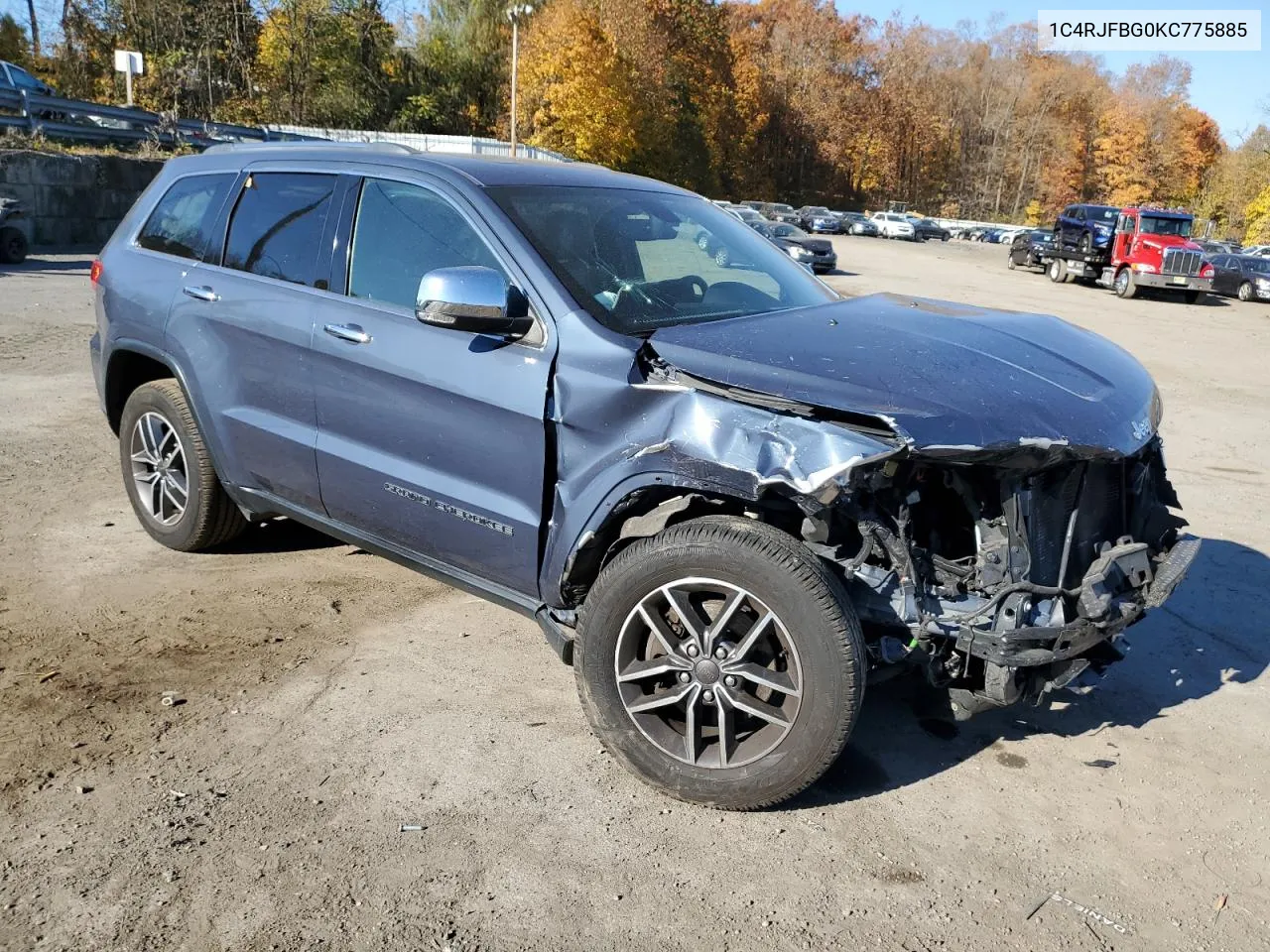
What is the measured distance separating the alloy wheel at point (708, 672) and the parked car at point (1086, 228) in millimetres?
28549

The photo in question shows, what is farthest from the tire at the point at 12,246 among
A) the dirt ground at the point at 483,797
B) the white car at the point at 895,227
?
the white car at the point at 895,227

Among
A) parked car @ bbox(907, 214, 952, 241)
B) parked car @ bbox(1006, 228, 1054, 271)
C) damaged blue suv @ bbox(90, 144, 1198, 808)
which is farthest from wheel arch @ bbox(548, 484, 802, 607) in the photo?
parked car @ bbox(907, 214, 952, 241)

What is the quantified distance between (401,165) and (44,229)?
19816 millimetres

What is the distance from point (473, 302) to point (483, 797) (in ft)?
5.13

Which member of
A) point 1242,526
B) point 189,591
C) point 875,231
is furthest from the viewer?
point 875,231

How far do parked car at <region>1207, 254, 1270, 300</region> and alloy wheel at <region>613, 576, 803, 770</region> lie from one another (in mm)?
27247

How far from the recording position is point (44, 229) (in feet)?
65.8

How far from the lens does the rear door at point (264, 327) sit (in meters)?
4.03

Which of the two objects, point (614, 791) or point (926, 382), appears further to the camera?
point (614, 791)

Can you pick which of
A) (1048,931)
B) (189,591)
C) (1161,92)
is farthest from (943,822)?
(1161,92)

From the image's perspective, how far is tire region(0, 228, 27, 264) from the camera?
15969 mm

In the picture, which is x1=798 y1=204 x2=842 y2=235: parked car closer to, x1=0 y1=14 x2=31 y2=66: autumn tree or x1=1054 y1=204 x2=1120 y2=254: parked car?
x1=1054 y1=204 x2=1120 y2=254: parked car

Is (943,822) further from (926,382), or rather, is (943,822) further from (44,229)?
(44,229)

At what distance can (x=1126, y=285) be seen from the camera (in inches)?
1021
